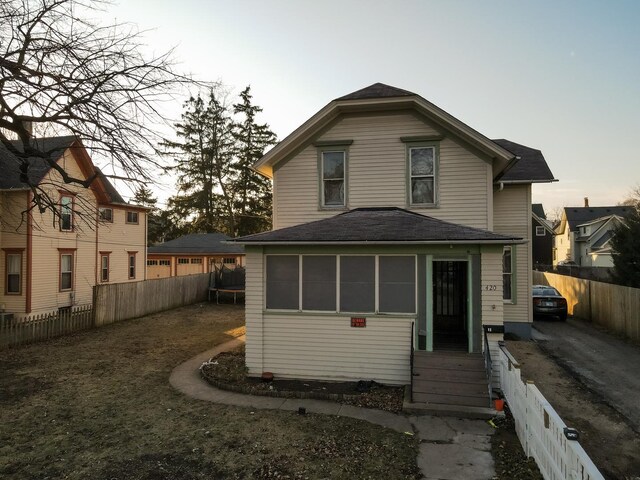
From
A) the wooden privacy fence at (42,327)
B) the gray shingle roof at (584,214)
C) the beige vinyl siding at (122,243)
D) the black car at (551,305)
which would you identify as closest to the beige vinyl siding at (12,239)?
the wooden privacy fence at (42,327)

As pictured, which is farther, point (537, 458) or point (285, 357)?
point (285, 357)

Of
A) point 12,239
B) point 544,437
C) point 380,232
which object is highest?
point 12,239

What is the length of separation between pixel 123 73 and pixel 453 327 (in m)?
11.3

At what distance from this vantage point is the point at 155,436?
7.02 meters

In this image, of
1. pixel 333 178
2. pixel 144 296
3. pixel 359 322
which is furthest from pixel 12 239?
pixel 359 322

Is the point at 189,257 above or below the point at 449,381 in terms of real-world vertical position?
above

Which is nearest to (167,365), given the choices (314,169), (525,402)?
(314,169)

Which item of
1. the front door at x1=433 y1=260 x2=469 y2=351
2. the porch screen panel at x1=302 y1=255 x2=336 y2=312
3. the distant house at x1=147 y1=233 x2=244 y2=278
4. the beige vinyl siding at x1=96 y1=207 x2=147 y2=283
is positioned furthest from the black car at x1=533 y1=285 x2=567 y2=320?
the beige vinyl siding at x1=96 y1=207 x2=147 y2=283

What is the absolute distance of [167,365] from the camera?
469 inches

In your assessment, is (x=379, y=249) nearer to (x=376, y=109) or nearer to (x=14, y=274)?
(x=376, y=109)

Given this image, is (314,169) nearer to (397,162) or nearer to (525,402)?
(397,162)

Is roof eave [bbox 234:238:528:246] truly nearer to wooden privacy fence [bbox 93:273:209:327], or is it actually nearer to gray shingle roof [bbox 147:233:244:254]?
wooden privacy fence [bbox 93:273:209:327]

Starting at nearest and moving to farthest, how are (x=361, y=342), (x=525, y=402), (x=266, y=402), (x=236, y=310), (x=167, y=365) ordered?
(x=525, y=402) → (x=266, y=402) → (x=361, y=342) → (x=167, y=365) → (x=236, y=310)

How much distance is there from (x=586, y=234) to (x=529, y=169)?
48716 millimetres
